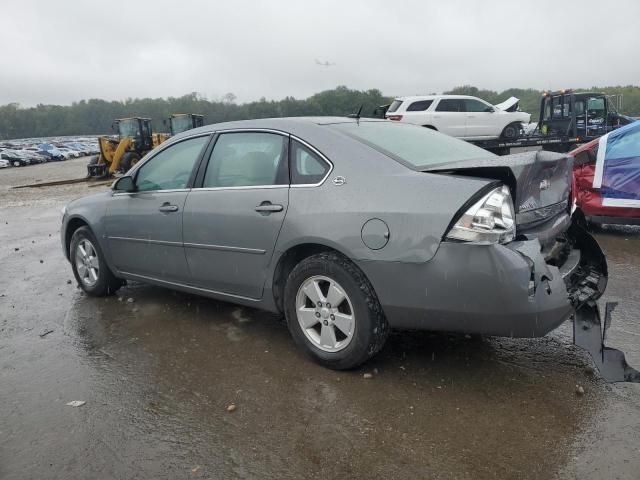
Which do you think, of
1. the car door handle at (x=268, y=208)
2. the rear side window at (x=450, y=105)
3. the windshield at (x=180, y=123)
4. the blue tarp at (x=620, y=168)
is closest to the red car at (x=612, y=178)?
the blue tarp at (x=620, y=168)

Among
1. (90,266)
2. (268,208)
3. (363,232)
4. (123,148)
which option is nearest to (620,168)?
(363,232)

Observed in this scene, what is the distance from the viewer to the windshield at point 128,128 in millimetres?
23688

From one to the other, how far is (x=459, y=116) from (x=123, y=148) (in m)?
14.0

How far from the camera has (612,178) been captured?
630 cm

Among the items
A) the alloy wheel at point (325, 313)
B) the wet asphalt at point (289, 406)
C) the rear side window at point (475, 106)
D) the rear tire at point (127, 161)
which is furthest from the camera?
the rear tire at point (127, 161)

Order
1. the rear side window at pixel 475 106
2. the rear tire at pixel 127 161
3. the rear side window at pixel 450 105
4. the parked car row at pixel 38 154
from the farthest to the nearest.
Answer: the parked car row at pixel 38 154 → the rear tire at pixel 127 161 → the rear side window at pixel 475 106 → the rear side window at pixel 450 105

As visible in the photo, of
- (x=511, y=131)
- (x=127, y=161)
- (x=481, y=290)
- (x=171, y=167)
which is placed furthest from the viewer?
(x=127, y=161)

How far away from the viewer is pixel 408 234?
280 centimetres

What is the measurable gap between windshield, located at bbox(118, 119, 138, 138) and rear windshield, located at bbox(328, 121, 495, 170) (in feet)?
72.1

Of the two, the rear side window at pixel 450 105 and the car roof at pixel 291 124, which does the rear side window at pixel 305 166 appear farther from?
the rear side window at pixel 450 105

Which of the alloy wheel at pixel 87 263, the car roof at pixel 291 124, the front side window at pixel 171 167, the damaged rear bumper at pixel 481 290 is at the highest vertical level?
the car roof at pixel 291 124

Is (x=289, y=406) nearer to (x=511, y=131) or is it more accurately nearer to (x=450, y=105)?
(x=450, y=105)

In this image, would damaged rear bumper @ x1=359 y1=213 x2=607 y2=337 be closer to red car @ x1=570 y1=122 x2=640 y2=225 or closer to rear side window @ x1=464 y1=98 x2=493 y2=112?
red car @ x1=570 y1=122 x2=640 y2=225

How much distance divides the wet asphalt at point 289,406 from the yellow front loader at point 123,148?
19123mm
